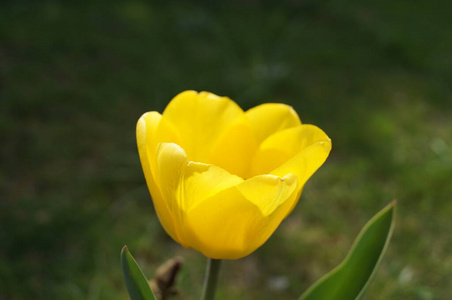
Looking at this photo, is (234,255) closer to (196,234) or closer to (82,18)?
(196,234)

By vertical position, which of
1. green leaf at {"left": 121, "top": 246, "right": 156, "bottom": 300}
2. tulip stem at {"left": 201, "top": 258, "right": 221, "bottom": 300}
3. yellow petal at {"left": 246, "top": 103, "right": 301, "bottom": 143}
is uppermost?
yellow petal at {"left": 246, "top": 103, "right": 301, "bottom": 143}

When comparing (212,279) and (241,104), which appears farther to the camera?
(241,104)

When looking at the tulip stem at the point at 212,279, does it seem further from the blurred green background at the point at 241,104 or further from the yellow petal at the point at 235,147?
the blurred green background at the point at 241,104

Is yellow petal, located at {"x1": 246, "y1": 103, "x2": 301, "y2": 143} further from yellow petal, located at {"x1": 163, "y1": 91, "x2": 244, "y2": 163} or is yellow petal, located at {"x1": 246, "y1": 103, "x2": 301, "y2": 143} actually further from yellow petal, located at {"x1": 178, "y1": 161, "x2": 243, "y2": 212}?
yellow petal, located at {"x1": 178, "y1": 161, "x2": 243, "y2": 212}

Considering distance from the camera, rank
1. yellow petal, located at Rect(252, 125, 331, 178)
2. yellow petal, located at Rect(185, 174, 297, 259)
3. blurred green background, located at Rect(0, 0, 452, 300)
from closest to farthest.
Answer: yellow petal, located at Rect(185, 174, 297, 259) < yellow petal, located at Rect(252, 125, 331, 178) < blurred green background, located at Rect(0, 0, 452, 300)

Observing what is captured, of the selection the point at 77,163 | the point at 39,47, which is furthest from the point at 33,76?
the point at 77,163

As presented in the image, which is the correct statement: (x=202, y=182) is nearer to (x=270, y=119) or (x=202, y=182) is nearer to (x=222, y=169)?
(x=222, y=169)

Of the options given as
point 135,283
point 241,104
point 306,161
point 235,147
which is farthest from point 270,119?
point 241,104

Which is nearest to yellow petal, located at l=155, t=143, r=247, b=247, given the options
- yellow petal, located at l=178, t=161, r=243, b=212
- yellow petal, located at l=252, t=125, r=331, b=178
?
yellow petal, located at l=178, t=161, r=243, b=212
